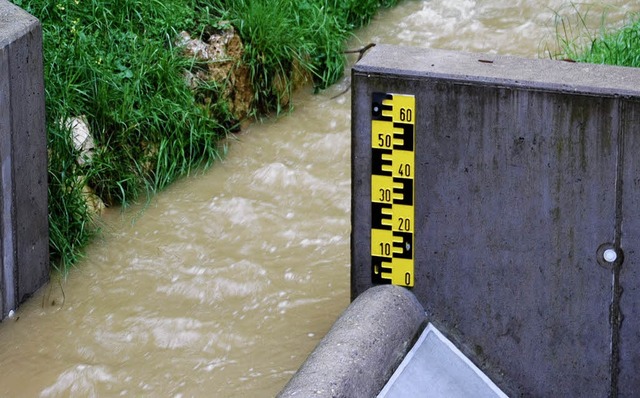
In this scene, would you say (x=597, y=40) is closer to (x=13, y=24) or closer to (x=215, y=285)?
(x=215, y=285)

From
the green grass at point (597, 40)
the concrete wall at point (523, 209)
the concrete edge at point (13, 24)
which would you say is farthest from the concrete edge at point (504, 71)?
the green grass at point (597, 40)

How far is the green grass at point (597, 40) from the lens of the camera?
6.52 metres

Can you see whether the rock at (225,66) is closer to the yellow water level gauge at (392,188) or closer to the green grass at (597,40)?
the green grass at (597,40)

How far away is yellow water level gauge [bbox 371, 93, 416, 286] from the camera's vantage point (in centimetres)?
453

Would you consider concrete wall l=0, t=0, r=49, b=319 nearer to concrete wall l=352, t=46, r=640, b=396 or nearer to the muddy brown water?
the muddy brown water

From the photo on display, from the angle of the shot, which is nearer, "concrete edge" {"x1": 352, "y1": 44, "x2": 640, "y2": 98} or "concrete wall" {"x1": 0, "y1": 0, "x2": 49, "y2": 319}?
"concrete edge" {"x1": 352, "y1": 44, "x2": 640, "y2": 98}

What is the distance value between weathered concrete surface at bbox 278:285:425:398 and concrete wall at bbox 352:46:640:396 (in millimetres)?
190

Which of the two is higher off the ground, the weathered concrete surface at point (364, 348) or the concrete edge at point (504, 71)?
the concrete edge at point (504, 71)

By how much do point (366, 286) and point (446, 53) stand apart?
967mm

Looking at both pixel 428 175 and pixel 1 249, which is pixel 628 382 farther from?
pixel 1 249

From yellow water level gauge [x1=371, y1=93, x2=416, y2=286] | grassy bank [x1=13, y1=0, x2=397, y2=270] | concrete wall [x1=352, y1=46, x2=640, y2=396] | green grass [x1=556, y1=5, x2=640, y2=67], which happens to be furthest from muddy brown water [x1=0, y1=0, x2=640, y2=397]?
green grass [x1=556, y1=5, x2=640, y2=67]

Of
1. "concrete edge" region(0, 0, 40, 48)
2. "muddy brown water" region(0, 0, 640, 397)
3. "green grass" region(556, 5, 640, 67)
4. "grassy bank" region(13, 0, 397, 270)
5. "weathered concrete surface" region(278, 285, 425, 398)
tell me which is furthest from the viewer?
"green grass" region(556, 5, 640, 67)

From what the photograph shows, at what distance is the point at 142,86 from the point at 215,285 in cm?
147

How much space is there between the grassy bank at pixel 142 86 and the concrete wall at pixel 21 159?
322 mm
